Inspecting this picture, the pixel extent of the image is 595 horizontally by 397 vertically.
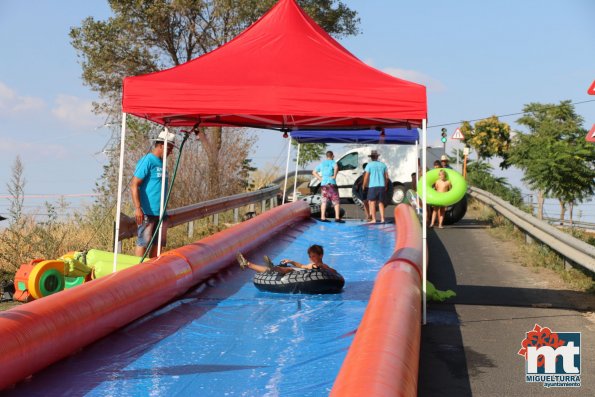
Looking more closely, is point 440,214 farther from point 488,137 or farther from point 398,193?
point 488,137

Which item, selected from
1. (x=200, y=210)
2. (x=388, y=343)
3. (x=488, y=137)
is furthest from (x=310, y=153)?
(x=388, y=343)

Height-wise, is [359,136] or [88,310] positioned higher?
[359,136]

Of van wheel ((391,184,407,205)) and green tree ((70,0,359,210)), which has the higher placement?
green tree ((70,0,359,210))

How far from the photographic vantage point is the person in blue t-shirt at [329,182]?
20016 millimetres

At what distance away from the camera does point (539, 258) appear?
1298 cm

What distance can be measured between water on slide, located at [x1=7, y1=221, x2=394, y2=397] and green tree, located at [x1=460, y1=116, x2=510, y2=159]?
44.1 metres

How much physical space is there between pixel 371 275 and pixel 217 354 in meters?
4.96

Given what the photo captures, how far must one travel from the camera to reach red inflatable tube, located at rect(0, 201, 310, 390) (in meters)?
6.04

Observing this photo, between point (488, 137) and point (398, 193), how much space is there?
92.8 feet

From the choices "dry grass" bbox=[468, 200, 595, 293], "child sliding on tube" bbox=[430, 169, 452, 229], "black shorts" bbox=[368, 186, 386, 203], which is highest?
"child sliding on tube" bbox=[430, 169, 452, 229]

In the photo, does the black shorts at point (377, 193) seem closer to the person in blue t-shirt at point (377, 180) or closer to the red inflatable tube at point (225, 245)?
the person in blue t-shirt at point (377, 180)

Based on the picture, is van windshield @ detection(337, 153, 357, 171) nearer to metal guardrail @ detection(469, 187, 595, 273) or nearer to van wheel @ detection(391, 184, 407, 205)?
van wheel @ detection(391, 184, 407, 205)

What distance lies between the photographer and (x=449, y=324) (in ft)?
28.0

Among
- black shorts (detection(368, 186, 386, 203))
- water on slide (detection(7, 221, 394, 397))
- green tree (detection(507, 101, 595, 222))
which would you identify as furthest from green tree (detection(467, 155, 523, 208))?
water on slide (detection(7, 221, 394, 397))
